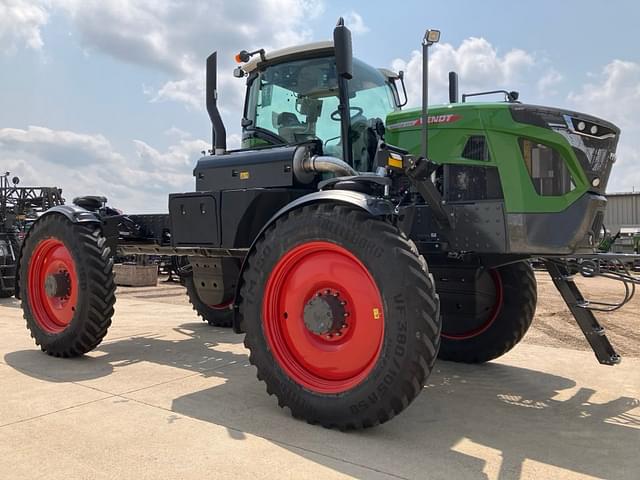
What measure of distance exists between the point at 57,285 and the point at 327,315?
→ 3419mm

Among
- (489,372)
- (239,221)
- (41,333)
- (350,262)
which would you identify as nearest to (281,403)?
(350,262)

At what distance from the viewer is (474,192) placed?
13.3ft

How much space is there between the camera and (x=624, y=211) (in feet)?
123

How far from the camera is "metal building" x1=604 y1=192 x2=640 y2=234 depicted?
36.7 metres

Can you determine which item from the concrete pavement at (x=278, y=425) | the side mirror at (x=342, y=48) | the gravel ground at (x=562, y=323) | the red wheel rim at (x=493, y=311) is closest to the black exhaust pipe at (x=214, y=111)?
the side mirror at (x=342, y=48)

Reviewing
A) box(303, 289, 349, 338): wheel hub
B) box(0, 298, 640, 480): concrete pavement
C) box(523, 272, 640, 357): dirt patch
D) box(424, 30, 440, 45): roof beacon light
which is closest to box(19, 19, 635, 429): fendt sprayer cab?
box(303, 289, 349, 338): wheel hub

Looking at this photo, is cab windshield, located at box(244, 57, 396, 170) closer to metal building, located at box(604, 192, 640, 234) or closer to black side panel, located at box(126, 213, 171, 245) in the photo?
black side panel, located at box(126, 213, 171, 245)

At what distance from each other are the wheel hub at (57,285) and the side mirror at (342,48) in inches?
143

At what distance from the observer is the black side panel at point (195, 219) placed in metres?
5.12

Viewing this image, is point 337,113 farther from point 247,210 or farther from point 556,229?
point 556,229

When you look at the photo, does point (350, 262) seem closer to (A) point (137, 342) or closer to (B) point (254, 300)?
(B) point (254, 300)

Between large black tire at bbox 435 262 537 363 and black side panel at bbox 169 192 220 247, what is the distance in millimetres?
2126

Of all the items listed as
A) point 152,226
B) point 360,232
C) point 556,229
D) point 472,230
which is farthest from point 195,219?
point 556,229

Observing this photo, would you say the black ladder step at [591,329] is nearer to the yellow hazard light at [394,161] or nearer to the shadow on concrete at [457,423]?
the shadow on concrete at [457,423]
